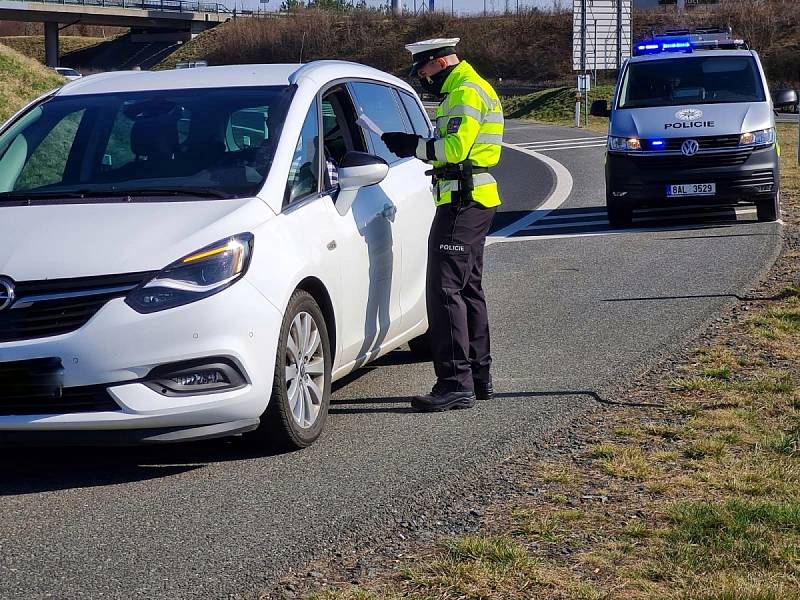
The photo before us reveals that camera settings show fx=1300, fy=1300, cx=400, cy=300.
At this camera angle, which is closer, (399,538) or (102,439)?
(399,538)

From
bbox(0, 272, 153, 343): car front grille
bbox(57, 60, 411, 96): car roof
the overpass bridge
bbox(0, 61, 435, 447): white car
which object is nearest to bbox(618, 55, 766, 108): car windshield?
bbox(0, 61, 435, 447): white car

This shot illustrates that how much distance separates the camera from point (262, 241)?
5.61 m

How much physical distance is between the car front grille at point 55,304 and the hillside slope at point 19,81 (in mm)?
19826

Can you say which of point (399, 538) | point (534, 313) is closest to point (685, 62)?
point (534, 313)

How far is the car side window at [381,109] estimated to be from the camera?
720 centimetres

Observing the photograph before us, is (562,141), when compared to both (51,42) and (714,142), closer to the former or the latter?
(714,142)

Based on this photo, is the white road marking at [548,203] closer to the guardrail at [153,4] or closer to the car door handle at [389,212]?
the car door handle at [389,212]

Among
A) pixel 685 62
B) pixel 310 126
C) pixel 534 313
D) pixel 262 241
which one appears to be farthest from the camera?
pixel 685 62

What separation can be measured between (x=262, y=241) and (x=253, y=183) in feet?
1.62

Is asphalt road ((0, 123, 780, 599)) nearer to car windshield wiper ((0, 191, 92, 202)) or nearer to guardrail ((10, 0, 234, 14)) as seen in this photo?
car windshield wiper ((0, 191, 92, 202))

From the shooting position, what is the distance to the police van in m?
14.4

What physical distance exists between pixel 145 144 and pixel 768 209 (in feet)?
32.8

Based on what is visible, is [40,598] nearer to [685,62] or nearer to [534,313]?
[534,313]

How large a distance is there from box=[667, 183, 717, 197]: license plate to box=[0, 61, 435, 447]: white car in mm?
7411
